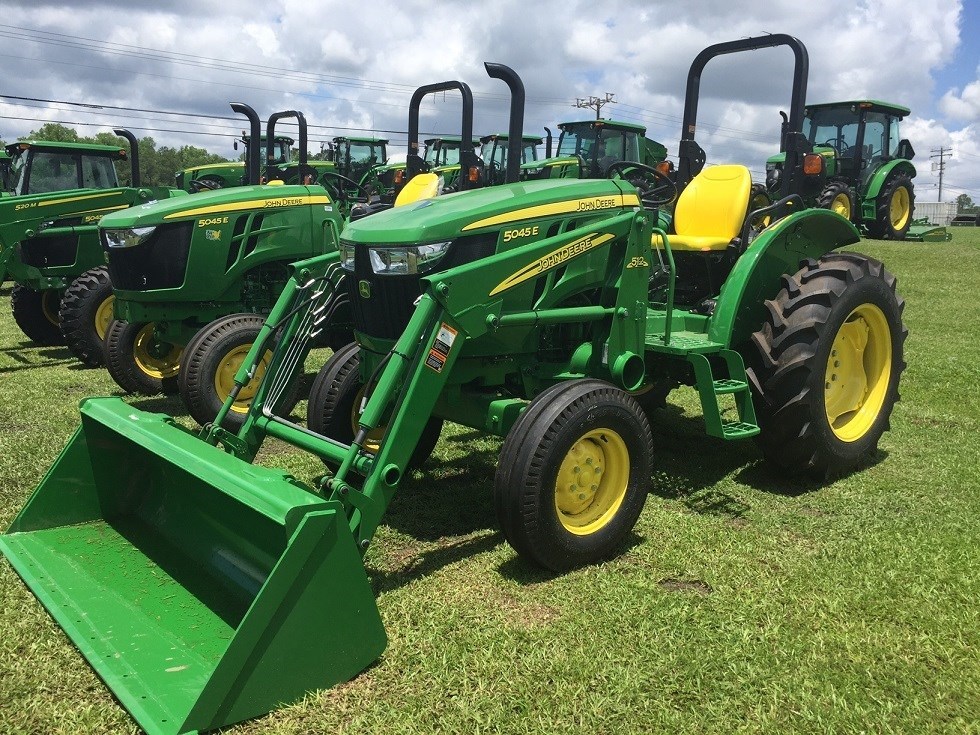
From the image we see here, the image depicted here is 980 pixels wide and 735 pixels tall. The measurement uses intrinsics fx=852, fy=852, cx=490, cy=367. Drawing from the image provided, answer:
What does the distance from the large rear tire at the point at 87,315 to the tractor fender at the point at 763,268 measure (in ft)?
18.6

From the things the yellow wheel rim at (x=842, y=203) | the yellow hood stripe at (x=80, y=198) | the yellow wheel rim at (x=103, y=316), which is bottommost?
the yellow wheel rim at (x=103, y=316)

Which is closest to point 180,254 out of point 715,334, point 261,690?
point 715,334

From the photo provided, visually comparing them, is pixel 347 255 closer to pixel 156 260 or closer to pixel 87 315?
pixel 156 260

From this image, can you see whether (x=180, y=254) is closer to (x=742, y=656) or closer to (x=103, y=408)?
(x=103, y=408)

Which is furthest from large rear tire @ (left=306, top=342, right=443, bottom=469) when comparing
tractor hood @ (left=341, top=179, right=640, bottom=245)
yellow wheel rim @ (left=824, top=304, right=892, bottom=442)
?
yellow wheel rim @ (left=824, top=304, right=892, bottom=442)

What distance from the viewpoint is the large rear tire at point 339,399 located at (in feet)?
14.0

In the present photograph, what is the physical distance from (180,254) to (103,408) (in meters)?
3.00

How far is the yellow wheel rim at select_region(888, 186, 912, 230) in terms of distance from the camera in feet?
60.2

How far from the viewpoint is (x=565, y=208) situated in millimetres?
3975

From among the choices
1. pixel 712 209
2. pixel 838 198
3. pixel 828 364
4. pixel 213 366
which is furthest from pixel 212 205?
pixel 838 198

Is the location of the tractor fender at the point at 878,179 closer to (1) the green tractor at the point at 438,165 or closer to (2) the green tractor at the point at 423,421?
(1) the green tractor at the point at 438,165

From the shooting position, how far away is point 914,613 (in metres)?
3.24

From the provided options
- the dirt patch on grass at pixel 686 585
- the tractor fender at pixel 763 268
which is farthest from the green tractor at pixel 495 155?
the dirt patch on grass at pixel 686 585

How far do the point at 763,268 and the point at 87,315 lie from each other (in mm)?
6062
